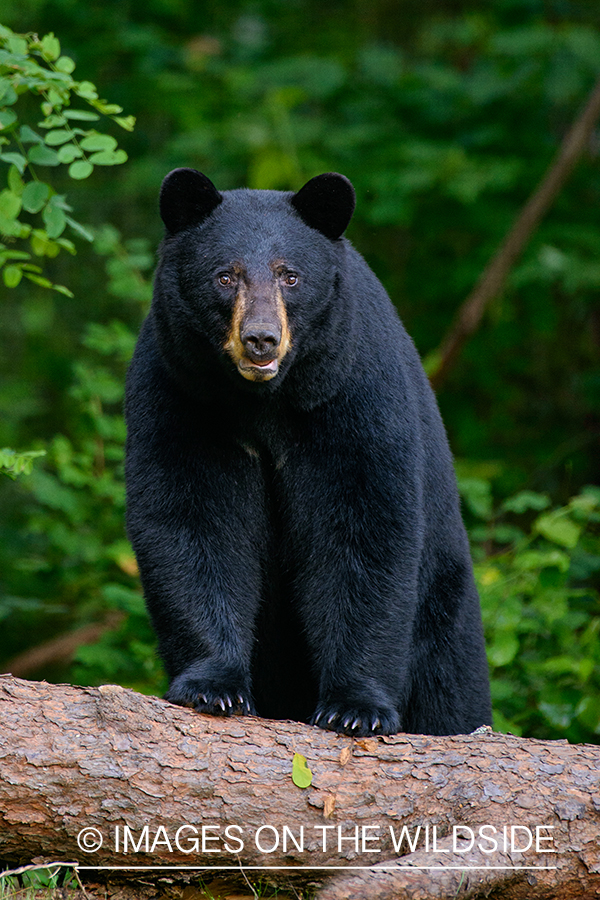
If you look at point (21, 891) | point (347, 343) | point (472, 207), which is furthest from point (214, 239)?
point (472, 207)

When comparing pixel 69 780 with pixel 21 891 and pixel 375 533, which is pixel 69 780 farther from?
pixel 375 533

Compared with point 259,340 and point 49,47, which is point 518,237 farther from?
point 259,340

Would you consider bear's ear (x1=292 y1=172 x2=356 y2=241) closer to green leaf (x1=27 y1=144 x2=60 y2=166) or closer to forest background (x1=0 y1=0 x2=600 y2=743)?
green leaf (x1=27 y1=144 x2=60 y2=166)

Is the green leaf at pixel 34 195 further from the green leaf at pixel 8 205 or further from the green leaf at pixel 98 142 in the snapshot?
the green leaf at pixel 98 142

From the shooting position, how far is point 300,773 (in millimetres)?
3281

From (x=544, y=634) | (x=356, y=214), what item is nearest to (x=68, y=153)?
(x=544, y=634)

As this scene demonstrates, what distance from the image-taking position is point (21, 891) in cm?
319

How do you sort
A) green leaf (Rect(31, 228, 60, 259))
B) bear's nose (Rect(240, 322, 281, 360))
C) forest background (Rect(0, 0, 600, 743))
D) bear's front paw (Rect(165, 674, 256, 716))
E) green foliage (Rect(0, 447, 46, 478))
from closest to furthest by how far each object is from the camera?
bear's nose (Rect(240, 322, 281, 360))
bear's front paw (Rect(165, 674, 256, 716))
green foliage (Rect(0, 447, 46, 478))
green leaf (Rect(31, 228, 60, 259))
forest background (Rect(0, 0, 600, 743))

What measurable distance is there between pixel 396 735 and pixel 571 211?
18.6 ft

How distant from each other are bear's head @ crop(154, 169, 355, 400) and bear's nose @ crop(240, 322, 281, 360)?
1cm

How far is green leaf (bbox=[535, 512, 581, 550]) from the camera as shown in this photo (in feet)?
17.4

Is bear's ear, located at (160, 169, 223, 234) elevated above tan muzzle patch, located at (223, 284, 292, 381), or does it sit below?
above

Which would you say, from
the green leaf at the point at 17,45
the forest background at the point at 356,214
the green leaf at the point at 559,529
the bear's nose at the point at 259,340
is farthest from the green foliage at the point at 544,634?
the green leaf at the point at 17,45

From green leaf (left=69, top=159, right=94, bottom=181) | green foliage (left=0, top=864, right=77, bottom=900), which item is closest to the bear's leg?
green foliage (left=0, top=864, right=77, bottom=900)
